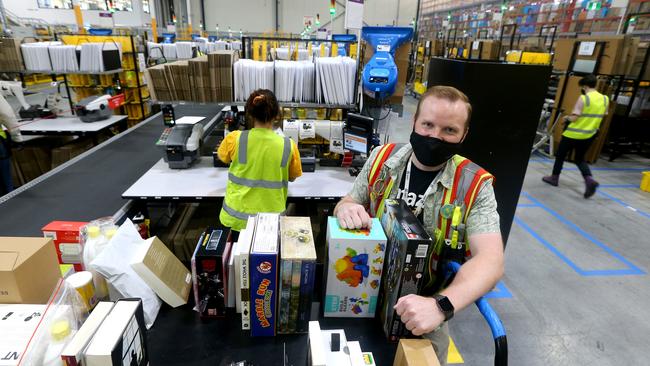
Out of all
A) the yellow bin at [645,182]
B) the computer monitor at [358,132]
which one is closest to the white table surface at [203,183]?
the computer monitor at [358,132]

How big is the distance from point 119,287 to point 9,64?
5430mm

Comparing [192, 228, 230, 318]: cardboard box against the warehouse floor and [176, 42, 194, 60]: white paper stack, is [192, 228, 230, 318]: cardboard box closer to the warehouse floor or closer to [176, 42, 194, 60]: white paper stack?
the warehouse floor

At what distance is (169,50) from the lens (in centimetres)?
974

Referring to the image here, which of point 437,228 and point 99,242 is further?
point 437,228

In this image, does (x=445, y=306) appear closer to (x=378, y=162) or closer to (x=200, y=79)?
(x=378, y=162)

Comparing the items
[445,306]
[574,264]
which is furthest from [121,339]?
[574,264]

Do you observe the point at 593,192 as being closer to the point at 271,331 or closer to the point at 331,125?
the point at 331,125

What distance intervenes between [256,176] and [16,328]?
1529 mm

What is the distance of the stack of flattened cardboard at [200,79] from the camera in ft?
9.74

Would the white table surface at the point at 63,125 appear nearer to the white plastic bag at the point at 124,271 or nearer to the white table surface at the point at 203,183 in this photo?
the white table surface at the point at 203,183

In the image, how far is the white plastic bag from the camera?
114 centimetres

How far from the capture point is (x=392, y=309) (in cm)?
113

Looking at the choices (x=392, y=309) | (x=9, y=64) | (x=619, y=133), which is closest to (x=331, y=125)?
(x=392, y=309)

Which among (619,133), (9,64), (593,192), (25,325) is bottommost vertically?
(593,192)
